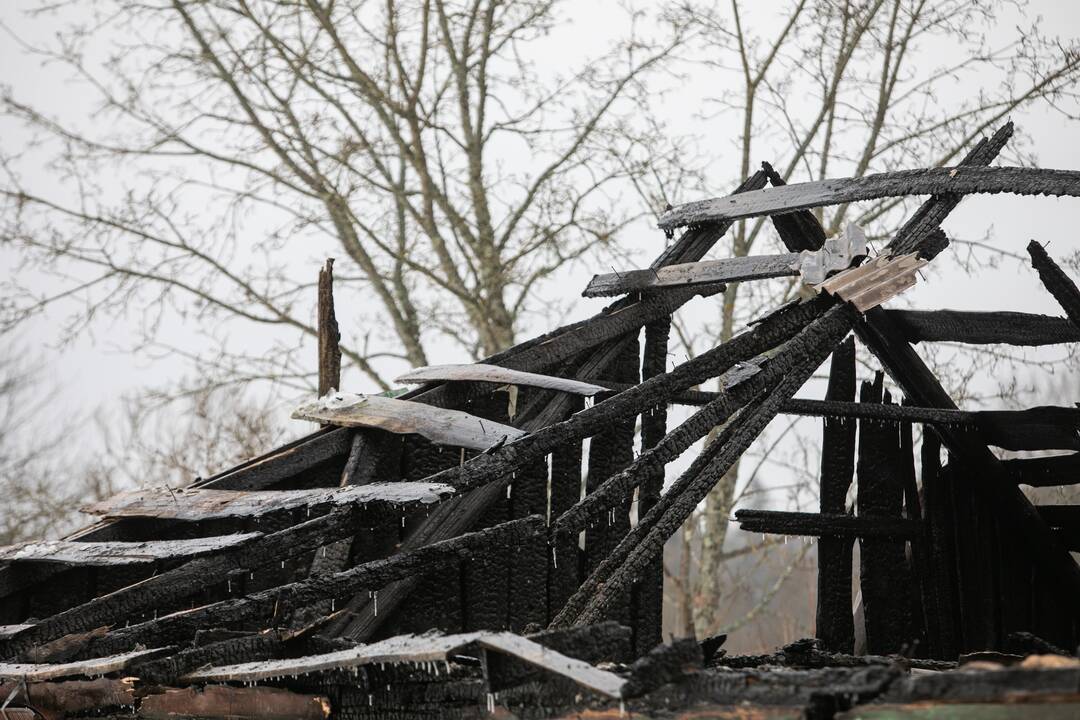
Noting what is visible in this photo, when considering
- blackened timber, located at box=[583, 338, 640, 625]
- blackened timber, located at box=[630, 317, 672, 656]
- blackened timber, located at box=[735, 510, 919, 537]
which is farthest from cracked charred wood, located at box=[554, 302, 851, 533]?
blackened timber, located at box=[735, 510, 919, 537]

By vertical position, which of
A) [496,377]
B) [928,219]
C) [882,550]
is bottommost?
[882,550]

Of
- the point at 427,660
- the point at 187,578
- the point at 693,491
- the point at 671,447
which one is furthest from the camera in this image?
the point at 693,491

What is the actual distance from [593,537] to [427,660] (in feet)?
10.8

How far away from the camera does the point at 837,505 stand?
26.9 feet

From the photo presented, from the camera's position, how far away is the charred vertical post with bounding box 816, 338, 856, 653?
7.98 metres

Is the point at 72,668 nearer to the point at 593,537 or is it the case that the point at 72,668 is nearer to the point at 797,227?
the point at 593,537

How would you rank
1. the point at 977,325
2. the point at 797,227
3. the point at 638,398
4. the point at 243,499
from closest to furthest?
the point at 638,398
the point at 243,499
the point at 797,227
the point at 977,325

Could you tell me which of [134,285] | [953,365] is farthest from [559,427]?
[134,285]

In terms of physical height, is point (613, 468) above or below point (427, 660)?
above

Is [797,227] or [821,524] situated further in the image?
[821,524]

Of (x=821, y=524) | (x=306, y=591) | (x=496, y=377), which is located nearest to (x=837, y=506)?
(x=821, y=524)

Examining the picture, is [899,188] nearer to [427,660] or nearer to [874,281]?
[874,281]

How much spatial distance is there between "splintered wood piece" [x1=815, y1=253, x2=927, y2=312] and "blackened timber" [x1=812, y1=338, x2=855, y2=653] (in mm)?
2006

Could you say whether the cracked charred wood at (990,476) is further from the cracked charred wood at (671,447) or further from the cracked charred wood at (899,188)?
the cracked charred wood at (671,447)
